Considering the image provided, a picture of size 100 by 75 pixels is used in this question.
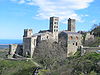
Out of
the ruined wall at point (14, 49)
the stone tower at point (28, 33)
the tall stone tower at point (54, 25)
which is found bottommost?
the ruined wall at point (14, 49)

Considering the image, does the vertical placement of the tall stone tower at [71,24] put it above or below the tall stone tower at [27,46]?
above

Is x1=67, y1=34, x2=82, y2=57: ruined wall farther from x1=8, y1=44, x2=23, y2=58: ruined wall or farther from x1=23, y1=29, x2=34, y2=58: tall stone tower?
x1=8, y1=44, x2=23, y2=58: ruined wall

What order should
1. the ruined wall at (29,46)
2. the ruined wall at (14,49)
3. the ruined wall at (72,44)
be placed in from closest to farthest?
1. the ruined wall at (72,44)
2. the ruined wall at (29,46)
3. the ruined wall at (14,49)

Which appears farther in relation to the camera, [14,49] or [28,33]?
[14,49]

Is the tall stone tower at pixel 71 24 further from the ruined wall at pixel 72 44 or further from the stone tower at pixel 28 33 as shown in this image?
the stone tower at pixel 28 33

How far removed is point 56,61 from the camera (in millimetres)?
46562

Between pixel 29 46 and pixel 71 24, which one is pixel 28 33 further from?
pixel 71 24

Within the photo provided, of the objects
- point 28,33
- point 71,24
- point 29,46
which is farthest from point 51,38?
point 71,24

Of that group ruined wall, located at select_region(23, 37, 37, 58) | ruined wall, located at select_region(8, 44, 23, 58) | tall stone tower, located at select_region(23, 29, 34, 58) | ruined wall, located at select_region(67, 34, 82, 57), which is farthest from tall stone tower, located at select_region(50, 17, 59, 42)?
ruined wall, located at select_region(8, 44, 23, 58)

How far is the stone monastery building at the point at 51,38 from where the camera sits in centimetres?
5000

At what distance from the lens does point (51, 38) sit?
2147 inches

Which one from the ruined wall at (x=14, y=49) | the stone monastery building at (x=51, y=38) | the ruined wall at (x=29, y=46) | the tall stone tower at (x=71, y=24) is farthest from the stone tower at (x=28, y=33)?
the tall stone tower at (x=71, y=24)

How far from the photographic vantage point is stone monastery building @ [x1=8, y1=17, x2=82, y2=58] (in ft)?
164

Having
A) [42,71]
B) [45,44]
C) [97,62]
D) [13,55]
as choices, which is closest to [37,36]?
[45,44]
